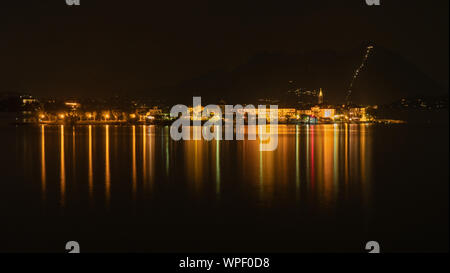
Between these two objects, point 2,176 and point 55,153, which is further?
point 55,153

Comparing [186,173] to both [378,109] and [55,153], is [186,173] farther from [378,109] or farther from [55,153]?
[378,109]

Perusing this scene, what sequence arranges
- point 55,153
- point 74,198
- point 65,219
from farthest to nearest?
1. point 55,153
2. point 74,198
3. point 65,219

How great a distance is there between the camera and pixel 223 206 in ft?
25.7

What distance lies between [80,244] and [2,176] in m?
6.33

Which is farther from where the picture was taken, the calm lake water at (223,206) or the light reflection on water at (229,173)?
the light reflection on water at (229,173)

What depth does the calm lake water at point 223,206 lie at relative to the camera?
5.96m

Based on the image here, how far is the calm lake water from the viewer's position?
5.96m

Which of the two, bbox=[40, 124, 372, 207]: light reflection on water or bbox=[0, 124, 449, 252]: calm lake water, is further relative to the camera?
bbox=[40, 124, 372, 207]: light reflection on water

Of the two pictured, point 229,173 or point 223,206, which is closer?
point 223,206

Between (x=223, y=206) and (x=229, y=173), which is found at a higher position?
(x=229, y=173)
